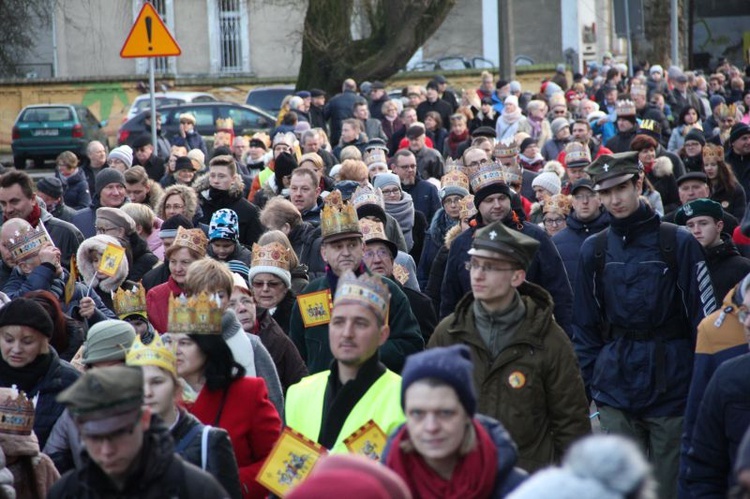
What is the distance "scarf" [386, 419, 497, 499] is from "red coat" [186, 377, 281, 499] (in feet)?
5.37

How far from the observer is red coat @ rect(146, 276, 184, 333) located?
831cm

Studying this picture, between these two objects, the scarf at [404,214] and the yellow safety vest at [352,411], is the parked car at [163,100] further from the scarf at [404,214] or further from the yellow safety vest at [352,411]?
the yellow safety vest at [352,411]

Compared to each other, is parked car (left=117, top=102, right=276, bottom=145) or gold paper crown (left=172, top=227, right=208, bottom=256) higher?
parked car (left=117, top=102, right=276, bottom=145)

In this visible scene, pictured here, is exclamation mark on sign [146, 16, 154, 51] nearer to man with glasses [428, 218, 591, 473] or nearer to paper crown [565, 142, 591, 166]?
paper crown [565, 142, 591, 166]

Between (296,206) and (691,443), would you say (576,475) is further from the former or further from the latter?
(296,206)

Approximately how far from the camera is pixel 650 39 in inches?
1601

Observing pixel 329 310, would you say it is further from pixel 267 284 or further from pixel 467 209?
pixel 467 209

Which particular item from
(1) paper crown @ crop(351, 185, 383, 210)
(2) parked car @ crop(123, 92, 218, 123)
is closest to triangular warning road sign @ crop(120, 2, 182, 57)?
(1) paper crown @ crop(351, 185, 383, 210)

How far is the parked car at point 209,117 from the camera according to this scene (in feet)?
94.5

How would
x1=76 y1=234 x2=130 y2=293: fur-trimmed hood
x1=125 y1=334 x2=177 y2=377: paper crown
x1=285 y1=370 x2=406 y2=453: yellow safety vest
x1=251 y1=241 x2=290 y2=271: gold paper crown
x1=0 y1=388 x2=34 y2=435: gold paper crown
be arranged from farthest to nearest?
x1=76 y1=234 x2=130 y2=293: fur-trimmed hood < x1=251 y1=241 x2=290 y2=271: gold paper crown < x1=0 y1=388 x2=34 y2=435: gold paper crown < x1=125 y1=334 x2=177 y2=377: paper crown < x1=285 y1=370 x2=406 y2=453: yellow safety vest

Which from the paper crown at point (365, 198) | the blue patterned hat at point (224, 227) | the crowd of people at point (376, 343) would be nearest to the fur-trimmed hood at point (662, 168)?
the crowd of people at point (376, 343)

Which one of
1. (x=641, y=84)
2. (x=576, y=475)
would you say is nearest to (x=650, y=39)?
(x=641, y=84)

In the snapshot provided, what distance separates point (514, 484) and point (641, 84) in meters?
21.1

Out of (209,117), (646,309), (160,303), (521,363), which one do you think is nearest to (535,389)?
(521,363)
